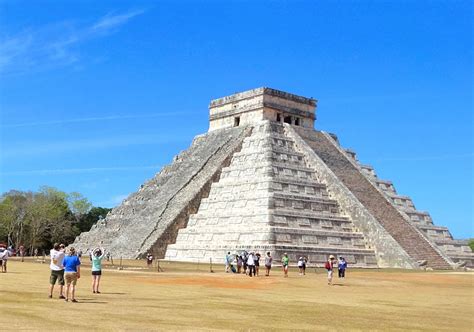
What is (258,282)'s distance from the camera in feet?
77.2

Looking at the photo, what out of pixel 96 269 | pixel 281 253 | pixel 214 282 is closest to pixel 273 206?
pixel 281 253

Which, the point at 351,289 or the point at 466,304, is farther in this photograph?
the point at 351,289

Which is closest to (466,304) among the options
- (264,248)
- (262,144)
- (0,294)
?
(0,294)

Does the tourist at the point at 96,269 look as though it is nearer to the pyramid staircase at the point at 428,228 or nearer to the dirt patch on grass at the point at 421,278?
the dirt patch on grass at the point at 421,278

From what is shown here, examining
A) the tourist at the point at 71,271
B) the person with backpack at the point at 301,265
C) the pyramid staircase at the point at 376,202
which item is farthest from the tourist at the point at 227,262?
the tourist at the point at 71,271

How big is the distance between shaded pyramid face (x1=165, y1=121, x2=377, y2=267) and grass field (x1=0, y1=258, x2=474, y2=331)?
10025 millimetres

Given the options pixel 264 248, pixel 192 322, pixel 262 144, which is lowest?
pixel 192 322

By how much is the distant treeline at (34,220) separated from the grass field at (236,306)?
41.5m

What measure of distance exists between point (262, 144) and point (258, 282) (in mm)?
19563

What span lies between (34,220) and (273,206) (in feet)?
111

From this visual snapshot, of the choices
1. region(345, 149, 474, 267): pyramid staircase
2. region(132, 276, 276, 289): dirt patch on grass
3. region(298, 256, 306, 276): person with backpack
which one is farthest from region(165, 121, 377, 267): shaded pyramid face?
region(132, 276, 276, 289): dirt patch on grass

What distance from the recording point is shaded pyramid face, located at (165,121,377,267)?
112ft

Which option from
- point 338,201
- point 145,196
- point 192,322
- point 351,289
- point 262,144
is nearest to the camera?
point 192,322

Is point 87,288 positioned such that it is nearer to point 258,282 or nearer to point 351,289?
point 258,282
